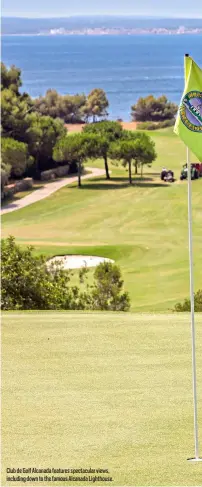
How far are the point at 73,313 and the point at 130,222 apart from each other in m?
32.5

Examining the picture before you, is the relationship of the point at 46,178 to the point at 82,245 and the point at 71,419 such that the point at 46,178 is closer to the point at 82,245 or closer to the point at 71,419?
the point at 82,245

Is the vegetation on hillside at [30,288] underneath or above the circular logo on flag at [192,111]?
underneath

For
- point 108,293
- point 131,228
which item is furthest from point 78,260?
point 108,293

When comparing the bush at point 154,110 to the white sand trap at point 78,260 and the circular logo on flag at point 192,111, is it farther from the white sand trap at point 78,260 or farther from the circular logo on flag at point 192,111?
the circular logo on flag at point 192,111

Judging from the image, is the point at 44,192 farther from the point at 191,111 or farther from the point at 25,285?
the point at 191,111

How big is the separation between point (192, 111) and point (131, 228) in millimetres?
37977

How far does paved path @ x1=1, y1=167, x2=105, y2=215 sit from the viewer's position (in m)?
55.8

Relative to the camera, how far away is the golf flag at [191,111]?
8.17 metres

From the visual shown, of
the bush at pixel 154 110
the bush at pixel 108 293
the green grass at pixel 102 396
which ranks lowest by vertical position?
the bush at pixel 108 293

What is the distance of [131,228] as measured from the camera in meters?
46.2

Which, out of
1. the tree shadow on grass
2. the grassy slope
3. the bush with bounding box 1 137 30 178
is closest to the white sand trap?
the grassy slope

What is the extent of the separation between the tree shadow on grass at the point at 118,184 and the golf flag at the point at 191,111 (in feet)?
163

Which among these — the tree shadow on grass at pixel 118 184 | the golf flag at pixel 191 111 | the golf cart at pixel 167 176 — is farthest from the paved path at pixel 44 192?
the golf flag at pixel 191 111

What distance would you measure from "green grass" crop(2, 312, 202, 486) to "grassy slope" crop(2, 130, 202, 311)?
44.6ft
